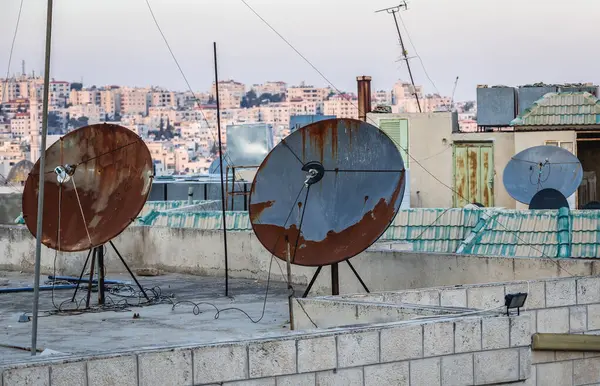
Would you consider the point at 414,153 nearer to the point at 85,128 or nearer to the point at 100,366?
the point at 85,128

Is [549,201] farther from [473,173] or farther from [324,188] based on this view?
[473,173]

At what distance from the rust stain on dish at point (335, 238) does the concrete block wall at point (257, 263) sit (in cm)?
179

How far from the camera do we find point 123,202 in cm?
1961

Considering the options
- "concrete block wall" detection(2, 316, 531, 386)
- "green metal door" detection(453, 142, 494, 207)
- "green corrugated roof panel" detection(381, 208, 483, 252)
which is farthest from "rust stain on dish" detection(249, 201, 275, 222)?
"green metal door" detection(453, 142, 494, 207)

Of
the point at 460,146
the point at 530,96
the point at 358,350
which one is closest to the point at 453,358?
the point at 358,350

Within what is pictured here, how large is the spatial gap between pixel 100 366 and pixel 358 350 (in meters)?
2.36

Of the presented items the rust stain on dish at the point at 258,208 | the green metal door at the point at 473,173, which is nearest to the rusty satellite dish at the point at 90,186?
the rust stain on dish at the point at 258,208

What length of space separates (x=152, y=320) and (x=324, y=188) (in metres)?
2.97

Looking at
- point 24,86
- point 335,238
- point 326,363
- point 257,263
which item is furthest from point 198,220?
point 24,86

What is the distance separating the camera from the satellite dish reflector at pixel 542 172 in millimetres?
31453

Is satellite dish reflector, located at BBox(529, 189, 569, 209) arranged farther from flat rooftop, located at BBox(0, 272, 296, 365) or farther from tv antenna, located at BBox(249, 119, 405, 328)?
tv antenna, located at BBox(249, 119, 405, 328)

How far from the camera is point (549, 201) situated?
27.3 meters

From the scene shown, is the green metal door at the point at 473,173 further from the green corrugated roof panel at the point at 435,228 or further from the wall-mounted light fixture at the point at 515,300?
the wall-mounted light fixture at the point at 515,300

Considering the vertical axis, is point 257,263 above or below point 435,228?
below
